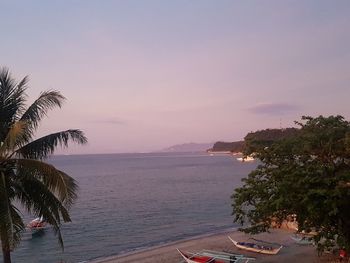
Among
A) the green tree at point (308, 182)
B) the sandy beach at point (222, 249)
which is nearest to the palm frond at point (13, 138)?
the green tree at point (308, 182)

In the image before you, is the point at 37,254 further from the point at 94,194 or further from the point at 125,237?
the point at 94,194

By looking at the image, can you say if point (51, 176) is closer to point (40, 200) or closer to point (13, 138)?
point (40, 200)

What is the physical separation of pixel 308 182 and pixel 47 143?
28.1 feet

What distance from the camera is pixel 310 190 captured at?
47.5ft

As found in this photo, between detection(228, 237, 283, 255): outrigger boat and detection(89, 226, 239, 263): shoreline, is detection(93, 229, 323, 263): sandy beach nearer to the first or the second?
detection(89, 226, 239, 263): shoreline

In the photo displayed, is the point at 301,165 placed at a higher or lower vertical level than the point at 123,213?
higher

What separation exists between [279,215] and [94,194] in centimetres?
5750

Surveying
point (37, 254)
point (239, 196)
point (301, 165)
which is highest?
point (301, 165)

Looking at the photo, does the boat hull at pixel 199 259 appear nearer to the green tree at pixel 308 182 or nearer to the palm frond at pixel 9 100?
the green tree at pixel 308 182

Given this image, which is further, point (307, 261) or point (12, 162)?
point (307, 261)

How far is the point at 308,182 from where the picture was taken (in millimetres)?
14875

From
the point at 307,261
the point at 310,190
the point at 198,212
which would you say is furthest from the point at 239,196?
the point at 198,212

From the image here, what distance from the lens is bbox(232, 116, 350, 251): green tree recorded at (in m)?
14.6

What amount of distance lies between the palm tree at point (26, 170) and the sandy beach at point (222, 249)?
44.0ft
